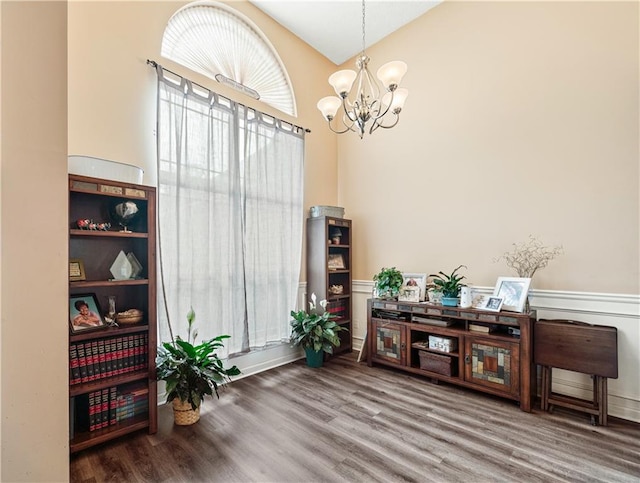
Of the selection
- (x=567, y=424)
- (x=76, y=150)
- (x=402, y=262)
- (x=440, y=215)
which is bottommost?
(x=567, y=424)

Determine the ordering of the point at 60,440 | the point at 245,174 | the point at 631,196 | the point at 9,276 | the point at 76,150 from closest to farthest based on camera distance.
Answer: the point at 9,276, the point at 60,440, the point at 76,150, the point at 631,196, the point at 245,174

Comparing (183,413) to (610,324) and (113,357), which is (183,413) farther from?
(610,324)

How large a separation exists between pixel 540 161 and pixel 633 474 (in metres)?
2.47

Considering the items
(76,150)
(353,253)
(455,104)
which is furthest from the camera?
(353,253)

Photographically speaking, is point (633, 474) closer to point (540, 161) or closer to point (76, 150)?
point (540, 161)

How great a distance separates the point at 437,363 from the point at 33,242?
3.27 meters

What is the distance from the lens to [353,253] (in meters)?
→ 4.43

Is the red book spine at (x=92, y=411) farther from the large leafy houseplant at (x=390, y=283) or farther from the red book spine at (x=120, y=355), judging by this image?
the large leafy houseplant at (x=390, y=283)

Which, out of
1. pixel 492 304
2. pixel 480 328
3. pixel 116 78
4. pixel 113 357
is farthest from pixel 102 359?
pixel 492 304

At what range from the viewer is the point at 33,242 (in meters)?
0.95

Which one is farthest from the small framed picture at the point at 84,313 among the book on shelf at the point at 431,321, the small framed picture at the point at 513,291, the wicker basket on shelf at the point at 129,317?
the small framed picture at the point at 513,291

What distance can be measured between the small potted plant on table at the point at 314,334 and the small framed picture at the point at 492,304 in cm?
160

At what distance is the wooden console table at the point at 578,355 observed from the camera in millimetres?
2318

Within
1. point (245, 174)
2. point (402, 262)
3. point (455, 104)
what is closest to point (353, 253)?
point (402, 262)
